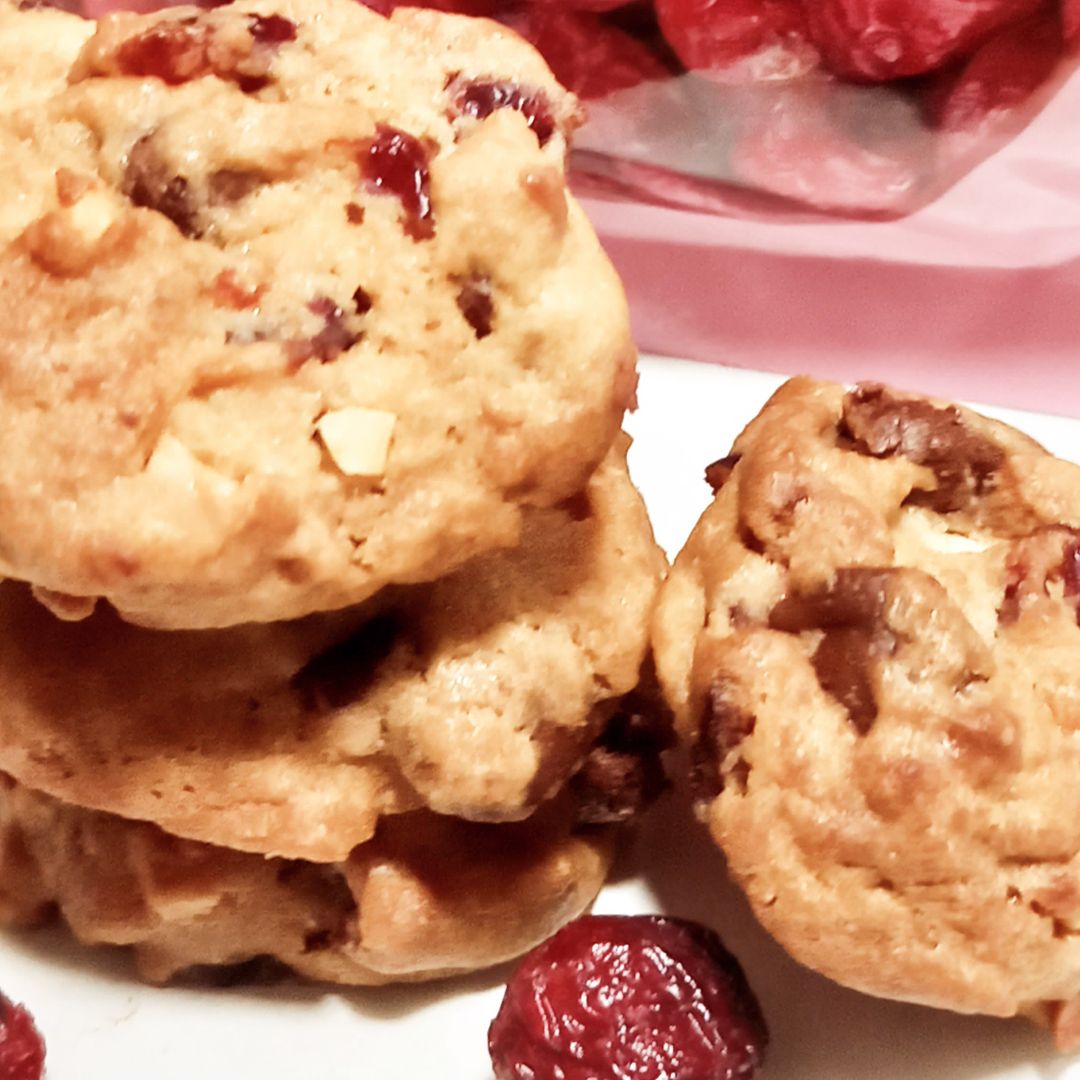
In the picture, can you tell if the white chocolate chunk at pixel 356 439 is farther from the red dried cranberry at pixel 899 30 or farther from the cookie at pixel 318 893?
the red dried cranberry at pixel 899 30

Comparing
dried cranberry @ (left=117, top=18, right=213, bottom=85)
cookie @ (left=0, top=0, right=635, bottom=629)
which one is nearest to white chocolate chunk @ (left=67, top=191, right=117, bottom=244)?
cookie @ (left=0, top=0, right=635, bottom=629)

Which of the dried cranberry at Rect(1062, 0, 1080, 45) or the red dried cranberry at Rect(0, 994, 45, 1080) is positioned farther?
the dried cranberry at Rect(1062, 0, 1080, 45)

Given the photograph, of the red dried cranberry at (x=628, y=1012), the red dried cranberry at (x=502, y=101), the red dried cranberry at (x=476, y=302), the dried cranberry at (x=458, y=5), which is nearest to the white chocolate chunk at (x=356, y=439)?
the red dried cranberry at (x=476, y=302)

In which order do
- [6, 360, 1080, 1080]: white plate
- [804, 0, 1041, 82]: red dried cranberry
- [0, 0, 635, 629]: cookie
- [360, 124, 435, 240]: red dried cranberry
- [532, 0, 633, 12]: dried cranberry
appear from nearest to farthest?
[0, 0, 635, 629]: cookie, [360, 124, 435, 240]: red dried cranberry, [6, 360, 1080, 1080]: white plate, [804, 0, 1041, 82]: red dried cranberry, [532, 0, 633, 12]: dried cranberry

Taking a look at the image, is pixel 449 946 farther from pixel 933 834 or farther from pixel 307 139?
pixel 307 139

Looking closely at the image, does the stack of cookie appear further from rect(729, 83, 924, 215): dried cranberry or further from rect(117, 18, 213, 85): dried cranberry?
rect(729, 83, 924, 215): dried cranberry

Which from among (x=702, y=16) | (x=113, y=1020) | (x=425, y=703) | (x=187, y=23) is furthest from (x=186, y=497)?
(x=702, y=16)
